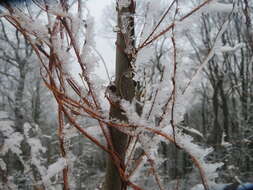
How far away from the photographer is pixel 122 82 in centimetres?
101

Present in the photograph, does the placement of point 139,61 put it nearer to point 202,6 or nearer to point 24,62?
point 202,6

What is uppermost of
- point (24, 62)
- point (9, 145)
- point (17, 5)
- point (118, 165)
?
point (24, 62)

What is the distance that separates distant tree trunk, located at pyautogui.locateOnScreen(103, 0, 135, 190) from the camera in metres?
0.98

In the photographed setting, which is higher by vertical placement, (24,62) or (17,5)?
(24,62)

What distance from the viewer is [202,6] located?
932 millimetres

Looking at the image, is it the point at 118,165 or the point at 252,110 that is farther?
the point at 252,110

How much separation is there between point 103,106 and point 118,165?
0.24 m

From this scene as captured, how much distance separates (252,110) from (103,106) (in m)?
10.4

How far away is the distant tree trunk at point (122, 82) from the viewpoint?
0.98 m

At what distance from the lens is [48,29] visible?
0.89 metres

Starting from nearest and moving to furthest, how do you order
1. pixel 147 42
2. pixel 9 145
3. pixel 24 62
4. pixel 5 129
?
pixel 147 42 < pixel 9 145 < pixel 5 129 < pixel 24 62

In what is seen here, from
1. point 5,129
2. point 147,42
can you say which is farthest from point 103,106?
point 5,129

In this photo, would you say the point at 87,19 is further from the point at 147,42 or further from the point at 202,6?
the point at 202,6

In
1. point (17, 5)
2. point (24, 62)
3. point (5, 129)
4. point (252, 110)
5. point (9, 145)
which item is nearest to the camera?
point (17, 5)
